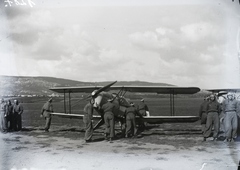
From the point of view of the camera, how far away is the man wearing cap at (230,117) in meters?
7.38

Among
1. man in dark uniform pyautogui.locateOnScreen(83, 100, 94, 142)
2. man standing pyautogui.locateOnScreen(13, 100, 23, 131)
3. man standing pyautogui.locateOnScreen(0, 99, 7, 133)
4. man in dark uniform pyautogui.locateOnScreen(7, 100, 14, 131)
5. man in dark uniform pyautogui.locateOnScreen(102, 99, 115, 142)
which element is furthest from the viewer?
man standing pyautogui.locateOnScreen(13, 100, 23, 131)

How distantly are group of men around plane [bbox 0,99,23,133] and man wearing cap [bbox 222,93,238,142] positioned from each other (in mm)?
8188

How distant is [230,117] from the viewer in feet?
24.5

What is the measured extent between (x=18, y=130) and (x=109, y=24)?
6.35 metres

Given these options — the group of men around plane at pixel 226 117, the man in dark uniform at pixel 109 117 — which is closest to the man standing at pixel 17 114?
the man in dark uniform at pixel 109 117

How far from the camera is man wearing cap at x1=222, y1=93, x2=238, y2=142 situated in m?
7.38

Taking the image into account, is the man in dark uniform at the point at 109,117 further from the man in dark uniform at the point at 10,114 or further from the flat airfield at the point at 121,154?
the man in dark uniform at the point at 10,114

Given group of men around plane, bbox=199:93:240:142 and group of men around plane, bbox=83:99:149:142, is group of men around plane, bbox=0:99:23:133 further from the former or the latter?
group of men around plane, bbox=199:93:240:142

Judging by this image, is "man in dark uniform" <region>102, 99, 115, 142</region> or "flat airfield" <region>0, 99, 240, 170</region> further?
"man in dark uniform" <region>102, 99, 115, 142</region>

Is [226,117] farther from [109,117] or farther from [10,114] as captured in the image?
[10,114]

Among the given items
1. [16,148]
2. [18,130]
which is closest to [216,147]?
[16,148]

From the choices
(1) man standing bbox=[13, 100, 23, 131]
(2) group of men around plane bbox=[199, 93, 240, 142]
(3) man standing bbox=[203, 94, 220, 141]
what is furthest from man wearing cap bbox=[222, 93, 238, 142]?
(1) man standing bbox=[13, 100, 23, 131]

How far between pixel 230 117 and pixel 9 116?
8.56 m

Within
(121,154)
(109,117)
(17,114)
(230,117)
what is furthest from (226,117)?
(17,114)
